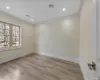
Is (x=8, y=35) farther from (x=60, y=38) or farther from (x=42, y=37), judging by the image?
(x=60, y=38)

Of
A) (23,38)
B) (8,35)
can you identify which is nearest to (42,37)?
(23,38)

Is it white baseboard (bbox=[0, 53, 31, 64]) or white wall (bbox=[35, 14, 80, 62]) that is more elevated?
white wall (bbox=[35, 14, 80, 62])

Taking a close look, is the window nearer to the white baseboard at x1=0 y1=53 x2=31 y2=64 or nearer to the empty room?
the empty room

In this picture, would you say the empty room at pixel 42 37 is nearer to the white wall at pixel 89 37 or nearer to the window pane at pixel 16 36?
the window pane at pixel 16 36

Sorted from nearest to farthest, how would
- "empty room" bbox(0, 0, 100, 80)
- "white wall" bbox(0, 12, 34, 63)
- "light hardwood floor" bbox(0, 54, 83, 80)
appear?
"light hardwood floor" bbox(0, 54, 83, 80) → "empty room" bbox(0, 0, 100, 80) → "white wall" bbox(0, 12, 34, 63)

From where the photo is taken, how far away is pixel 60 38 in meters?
3.94

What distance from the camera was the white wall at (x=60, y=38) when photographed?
10.9ft

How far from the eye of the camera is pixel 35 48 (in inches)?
213

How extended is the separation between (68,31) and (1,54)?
12.1ft

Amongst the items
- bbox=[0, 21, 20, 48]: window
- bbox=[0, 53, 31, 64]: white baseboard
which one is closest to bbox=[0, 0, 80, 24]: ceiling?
bbox=[0, 21, 20, 48]: window

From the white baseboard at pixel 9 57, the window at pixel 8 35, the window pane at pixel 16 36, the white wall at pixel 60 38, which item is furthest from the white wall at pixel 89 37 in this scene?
the window pane at pixel 16 36

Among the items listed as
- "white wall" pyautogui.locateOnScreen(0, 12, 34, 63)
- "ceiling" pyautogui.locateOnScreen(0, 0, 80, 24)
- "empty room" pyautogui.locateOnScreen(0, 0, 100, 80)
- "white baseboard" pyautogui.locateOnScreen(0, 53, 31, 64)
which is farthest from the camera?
"white wall" pyautogui.locateOnScreen(0, 12, 34, 63)

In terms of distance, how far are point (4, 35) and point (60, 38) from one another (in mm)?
3189

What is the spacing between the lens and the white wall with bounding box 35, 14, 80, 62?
3.34m
